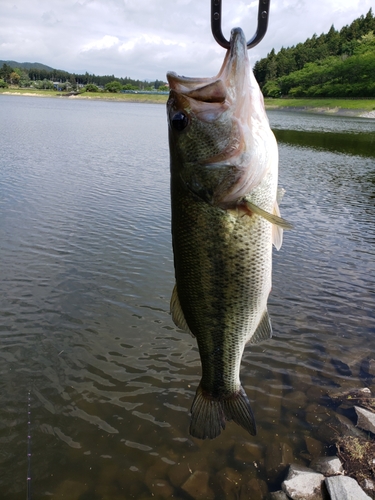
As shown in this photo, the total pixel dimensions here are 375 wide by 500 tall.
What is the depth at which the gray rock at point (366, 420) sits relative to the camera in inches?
214

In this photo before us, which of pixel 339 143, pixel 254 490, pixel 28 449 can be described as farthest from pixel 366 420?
pixel 339 143

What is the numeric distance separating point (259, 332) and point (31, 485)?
383cm

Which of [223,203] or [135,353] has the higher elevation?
[223,203]

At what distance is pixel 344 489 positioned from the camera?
4281 mm

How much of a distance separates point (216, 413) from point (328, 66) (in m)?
141

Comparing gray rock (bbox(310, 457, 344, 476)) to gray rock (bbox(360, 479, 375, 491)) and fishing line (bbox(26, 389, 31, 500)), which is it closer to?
gray rock (bbox(360, 479, 375, 491))

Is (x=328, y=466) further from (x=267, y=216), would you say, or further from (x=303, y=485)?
(x=267, y=216)

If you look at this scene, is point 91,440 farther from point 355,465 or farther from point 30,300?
point 30,300

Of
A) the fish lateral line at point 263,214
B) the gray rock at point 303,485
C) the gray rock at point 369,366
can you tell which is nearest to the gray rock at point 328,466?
the gray rock at point 303,485

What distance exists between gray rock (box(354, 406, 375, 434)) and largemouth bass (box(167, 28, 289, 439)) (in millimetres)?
3359

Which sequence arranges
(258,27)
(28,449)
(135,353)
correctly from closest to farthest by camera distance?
(258,27) < (28,449) < (135,353)

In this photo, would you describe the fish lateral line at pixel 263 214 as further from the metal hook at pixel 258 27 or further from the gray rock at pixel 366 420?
the gray rock at pixel 366 420

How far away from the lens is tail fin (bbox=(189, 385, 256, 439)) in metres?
3.10

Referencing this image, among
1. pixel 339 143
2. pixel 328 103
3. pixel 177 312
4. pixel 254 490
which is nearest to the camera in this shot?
pixel 177 312
